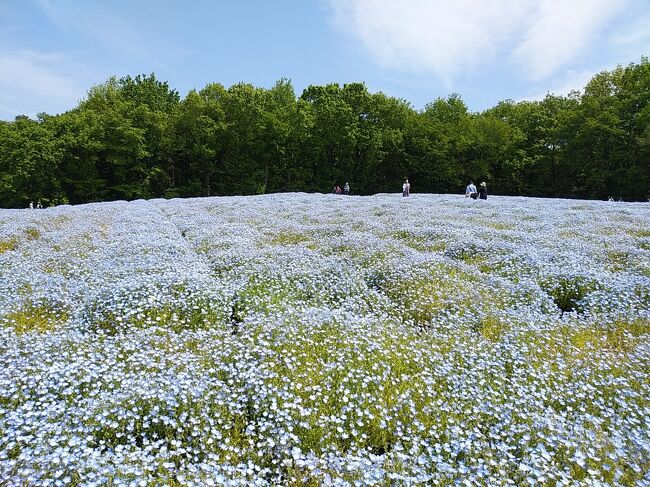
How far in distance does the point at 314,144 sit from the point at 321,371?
47.2 m

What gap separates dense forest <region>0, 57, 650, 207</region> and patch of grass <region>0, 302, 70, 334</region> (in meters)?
40.5

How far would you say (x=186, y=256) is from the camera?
9.22 meters

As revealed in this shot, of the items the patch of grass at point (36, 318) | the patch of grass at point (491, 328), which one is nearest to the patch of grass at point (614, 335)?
the patch of grass at point (491, 328)

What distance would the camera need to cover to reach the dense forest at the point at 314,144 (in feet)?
142

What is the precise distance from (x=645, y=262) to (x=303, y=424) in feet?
29.9

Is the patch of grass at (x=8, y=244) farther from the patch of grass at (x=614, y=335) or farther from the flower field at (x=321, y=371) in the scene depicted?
the patch of grass at (x=614, y=335)

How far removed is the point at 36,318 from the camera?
614 cm

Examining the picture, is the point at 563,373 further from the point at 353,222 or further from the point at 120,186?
the point at 120,186

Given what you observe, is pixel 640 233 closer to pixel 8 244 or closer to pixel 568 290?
pixel 568 290

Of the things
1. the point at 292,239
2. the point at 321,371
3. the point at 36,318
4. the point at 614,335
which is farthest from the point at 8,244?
the point at 614,335

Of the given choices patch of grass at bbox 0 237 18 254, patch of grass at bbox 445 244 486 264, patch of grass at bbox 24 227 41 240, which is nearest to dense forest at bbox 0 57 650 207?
patch of grass at bbox 24 227 41 240

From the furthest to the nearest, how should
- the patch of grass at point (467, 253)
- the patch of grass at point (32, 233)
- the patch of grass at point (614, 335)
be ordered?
the patch of grass at point (32, 233)
the patch of grass at point (467, 253)
the patch of grass at point (614, 335)

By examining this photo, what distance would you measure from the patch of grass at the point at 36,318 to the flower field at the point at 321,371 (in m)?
0.04

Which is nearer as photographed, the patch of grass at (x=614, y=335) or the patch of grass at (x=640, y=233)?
the patch of grass at (x=614, y=335)
